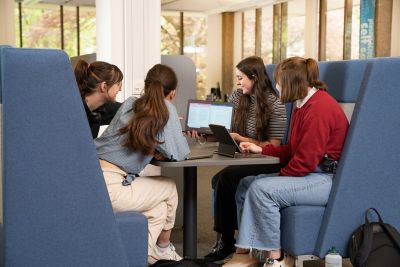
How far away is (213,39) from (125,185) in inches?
550

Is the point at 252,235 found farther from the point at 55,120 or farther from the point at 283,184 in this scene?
the point at 55,120

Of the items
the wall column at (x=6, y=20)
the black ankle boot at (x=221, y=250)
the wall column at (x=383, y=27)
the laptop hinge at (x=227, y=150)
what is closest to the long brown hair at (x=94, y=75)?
the laptop hinge at (x=227, y=150)

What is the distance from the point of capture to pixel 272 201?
3166mm

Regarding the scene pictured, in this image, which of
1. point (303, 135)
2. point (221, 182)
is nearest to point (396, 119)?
point (303, 135)

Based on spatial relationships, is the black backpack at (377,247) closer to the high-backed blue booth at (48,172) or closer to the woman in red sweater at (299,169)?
the woman in red sweater at (299,169)

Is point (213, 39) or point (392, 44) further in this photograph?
point (213, 39)

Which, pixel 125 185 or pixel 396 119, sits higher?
pixel 396 119

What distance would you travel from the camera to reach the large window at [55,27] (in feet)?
53.0

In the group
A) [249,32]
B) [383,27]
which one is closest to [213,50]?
[249,32]

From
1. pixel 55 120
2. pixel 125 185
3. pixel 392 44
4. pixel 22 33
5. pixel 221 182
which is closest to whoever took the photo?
pixel 55 120

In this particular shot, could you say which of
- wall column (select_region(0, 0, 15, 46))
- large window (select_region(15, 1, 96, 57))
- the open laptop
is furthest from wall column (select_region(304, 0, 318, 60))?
the open laptop

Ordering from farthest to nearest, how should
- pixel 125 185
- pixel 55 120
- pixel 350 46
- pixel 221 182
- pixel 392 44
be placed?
pixel 350 46
pixel 392 44
pixel 221 182
pixel 125 185
pixel 55 120

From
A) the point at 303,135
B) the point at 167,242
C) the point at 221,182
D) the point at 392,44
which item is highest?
the point at 392,44

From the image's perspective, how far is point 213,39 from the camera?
1670 centimetres
